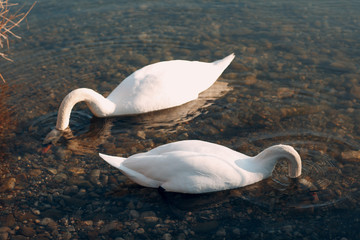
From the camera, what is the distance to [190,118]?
9.41 meters

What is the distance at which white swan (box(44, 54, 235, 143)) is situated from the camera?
8922 mm

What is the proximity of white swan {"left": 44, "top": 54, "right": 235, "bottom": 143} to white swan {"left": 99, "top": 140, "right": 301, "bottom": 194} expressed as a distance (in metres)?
2.06

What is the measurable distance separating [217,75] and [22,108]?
4340 mm

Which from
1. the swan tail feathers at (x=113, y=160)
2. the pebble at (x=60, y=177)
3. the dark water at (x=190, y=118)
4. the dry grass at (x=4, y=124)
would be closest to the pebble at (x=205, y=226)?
the dark water at (x=190, y=118)

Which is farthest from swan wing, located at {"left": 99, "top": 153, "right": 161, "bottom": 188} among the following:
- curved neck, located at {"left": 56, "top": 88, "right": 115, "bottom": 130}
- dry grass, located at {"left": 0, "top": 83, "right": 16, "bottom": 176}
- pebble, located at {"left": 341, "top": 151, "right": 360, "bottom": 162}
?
pebble, located at {"left": 341, "top": 151, "right": 360, "bottom": 162}

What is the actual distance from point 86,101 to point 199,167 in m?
3.33

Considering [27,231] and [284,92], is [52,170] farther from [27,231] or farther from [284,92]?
[284,92]

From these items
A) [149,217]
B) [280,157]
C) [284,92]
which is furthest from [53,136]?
[284,92]

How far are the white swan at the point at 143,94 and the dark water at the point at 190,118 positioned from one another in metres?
0.25

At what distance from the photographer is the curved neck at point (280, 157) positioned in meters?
7.12

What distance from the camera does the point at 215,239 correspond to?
6.40 metres

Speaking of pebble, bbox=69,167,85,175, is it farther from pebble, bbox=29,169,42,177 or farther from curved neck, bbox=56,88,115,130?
curved neck, bbox=56,88,115,130

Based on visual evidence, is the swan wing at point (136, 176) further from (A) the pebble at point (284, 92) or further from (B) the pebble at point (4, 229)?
(A) the pebble at point (284, 92)

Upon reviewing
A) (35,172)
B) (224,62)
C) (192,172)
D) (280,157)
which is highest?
(224,62)
